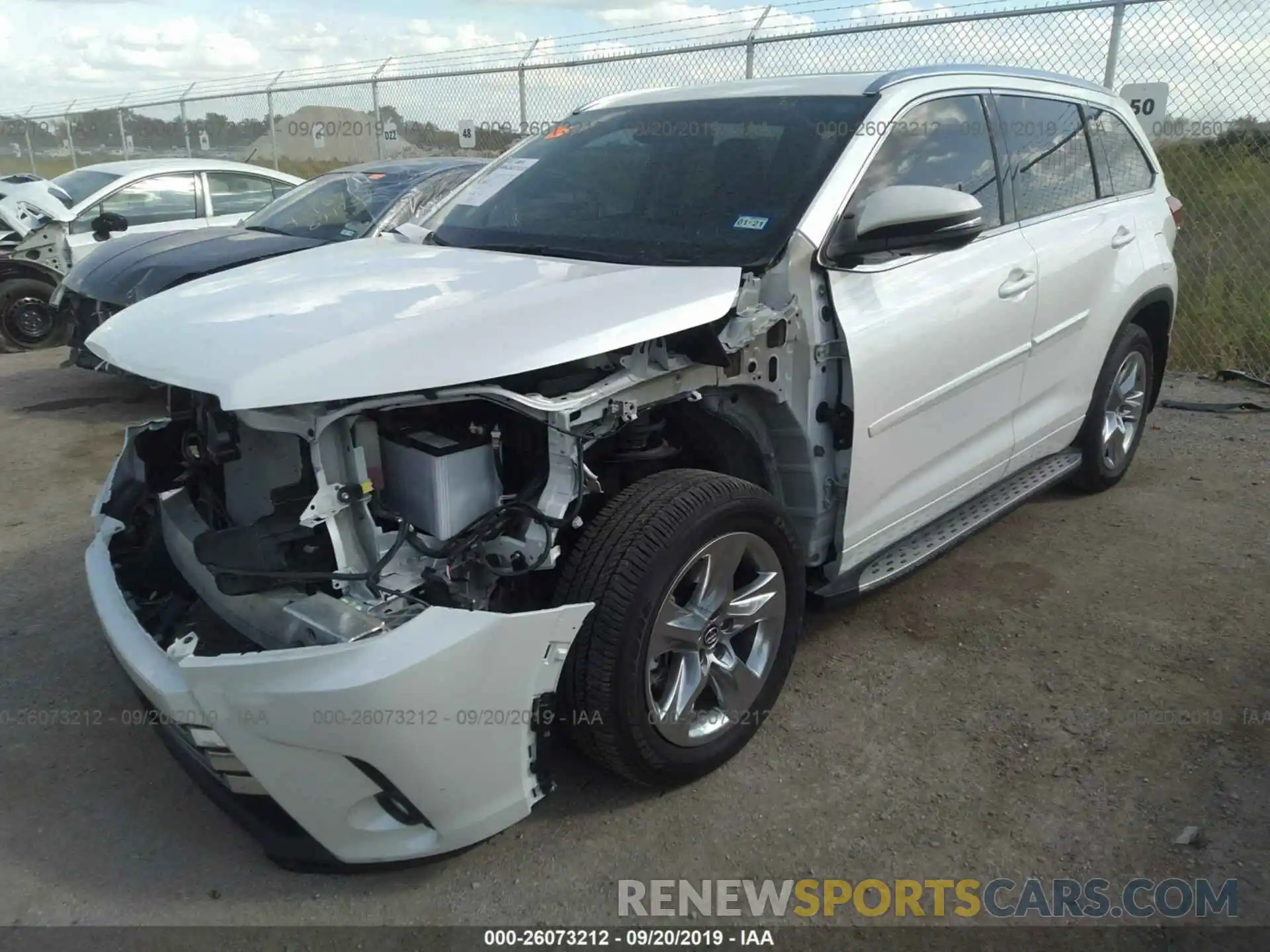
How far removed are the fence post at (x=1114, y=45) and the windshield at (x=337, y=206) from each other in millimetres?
5187

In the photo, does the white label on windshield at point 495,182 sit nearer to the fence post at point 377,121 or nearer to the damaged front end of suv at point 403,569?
the damaged front end of suv at point 403,569

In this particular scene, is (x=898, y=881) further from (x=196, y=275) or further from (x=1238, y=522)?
(x=196, y=275)

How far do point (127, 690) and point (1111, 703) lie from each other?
10.7ft

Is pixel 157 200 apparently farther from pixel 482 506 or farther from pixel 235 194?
pixel 482 506

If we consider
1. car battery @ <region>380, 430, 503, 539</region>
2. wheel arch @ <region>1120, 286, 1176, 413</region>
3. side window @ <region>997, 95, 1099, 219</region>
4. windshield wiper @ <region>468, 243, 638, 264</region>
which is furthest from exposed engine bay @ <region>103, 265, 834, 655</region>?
wheel arch @ <region>1120, 286, 1176, 413</region>

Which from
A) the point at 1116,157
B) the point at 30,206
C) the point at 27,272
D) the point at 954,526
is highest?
the point at 1116,157

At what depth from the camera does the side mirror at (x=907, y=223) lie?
2818 mm

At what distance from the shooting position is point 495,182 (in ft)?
12.8

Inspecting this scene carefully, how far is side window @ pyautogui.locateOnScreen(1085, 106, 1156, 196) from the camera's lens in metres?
4.41

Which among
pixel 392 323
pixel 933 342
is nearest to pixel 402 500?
pixel 392 323

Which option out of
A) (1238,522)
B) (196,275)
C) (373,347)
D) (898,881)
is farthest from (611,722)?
(196,275)

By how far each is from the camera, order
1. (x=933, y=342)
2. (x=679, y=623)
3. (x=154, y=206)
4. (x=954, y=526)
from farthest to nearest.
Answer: (x=154, y=206), (x=954, y=526), (x=933, y=342), (x=679, y=623)

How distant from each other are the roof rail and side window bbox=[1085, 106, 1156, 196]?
175mm

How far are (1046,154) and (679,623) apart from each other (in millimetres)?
2688
